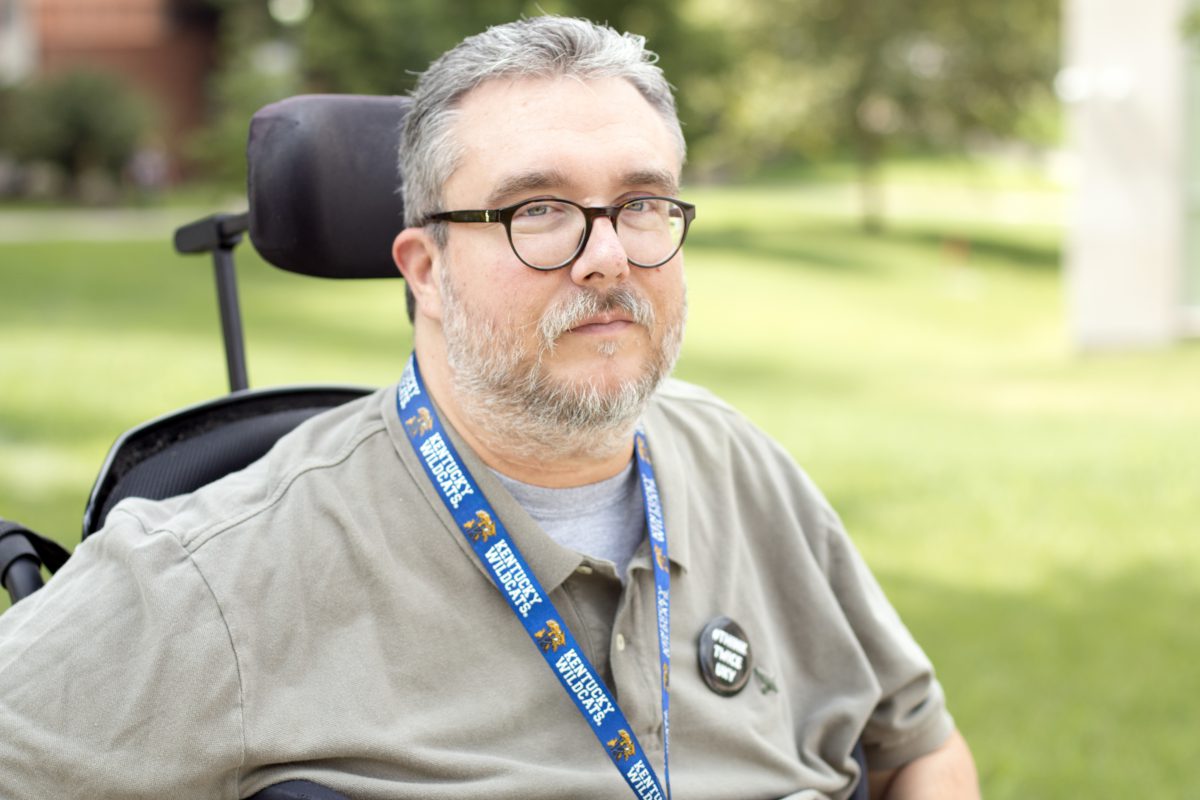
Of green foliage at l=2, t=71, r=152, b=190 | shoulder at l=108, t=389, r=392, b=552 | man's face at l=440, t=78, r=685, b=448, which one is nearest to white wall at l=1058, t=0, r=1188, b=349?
man's face at l=440, t=78, r=685, b=448

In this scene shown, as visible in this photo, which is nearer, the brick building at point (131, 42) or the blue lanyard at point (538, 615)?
the blue lanyard at point (538, 615)

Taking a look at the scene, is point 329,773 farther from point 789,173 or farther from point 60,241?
point 789,173

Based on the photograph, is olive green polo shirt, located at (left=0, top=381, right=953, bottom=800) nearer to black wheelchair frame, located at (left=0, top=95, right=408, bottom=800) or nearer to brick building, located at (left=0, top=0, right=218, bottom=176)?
black wheelchair frame, located at (left=0, top=95, right=408, bottom=800)

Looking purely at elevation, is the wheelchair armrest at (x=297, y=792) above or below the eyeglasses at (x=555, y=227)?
below

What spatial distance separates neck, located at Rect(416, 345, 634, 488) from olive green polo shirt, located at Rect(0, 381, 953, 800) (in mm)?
43

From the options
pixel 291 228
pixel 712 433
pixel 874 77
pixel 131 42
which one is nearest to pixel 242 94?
pixel 874 77

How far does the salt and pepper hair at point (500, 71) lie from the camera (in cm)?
194

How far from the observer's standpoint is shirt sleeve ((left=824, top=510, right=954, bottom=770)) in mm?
2264

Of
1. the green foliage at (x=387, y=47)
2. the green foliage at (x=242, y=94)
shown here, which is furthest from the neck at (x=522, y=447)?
the green foliage at (x=387, y=47)

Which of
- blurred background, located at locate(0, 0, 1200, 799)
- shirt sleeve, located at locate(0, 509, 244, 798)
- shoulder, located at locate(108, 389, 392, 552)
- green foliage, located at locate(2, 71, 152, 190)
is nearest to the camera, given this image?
shirt sleeve, located at locate(0, 509, 244, 798)

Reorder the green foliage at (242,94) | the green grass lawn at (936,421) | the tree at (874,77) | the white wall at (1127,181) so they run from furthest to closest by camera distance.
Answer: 1. the tree at (874,77)
2. the green foliage at (242,94)
3. the white wall at (1127,181)
4. the green grass lawn at (936,421)

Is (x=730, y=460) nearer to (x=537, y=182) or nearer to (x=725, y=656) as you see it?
(x=725, y=656)

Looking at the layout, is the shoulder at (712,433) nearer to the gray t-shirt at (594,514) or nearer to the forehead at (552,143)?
the gray t-shirt at (594,514)

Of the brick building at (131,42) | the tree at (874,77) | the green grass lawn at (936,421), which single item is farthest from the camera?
the brick building at (131,42)
